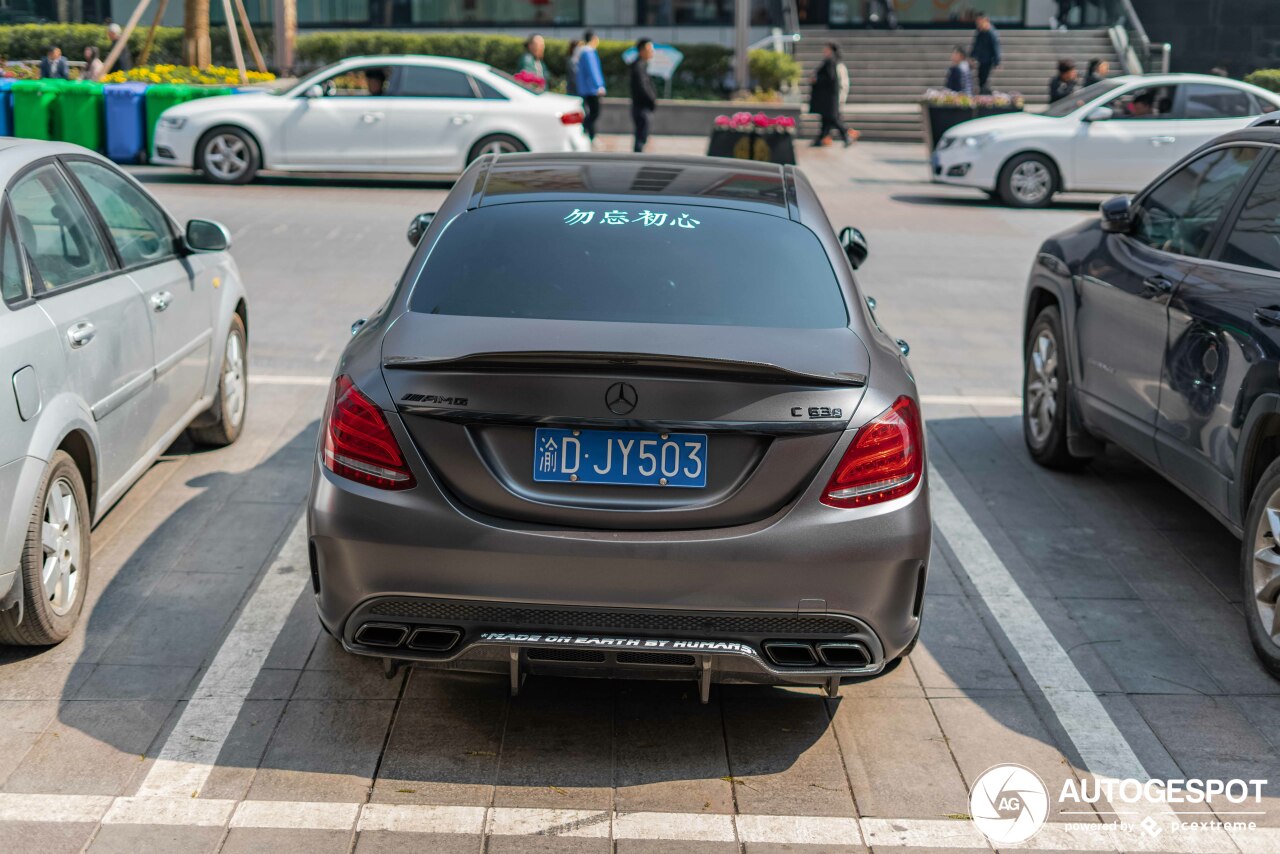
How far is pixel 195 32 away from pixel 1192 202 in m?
21.7

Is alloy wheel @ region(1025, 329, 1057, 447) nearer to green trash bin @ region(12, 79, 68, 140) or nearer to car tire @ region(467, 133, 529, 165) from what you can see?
car tire @ region(467, 133, 529, 165)

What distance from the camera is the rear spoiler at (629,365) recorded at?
3814 mm

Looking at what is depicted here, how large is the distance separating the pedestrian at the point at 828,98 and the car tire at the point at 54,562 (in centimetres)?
2153

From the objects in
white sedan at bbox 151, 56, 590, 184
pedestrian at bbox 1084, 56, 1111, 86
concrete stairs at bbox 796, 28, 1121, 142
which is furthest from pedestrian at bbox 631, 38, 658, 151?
pedestrian at bbox 1084, 56, 1111, 86

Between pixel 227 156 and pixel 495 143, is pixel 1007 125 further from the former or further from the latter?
pixel 227 156

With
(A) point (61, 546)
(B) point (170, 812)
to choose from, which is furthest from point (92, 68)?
(B) point (170, 812)

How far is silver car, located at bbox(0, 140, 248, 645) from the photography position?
4477 millimetres

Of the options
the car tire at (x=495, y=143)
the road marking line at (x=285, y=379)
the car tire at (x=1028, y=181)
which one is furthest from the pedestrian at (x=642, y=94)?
the road marking line at (x=285, y=379)

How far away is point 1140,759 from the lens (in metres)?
4.20

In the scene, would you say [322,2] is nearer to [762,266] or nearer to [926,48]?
[926,48]

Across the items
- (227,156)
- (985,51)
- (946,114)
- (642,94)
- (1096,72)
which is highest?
(985,51)

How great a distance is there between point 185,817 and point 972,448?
4.88 metres

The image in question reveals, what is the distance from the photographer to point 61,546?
477cm

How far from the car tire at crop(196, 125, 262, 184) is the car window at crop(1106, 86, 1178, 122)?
1062 cm
